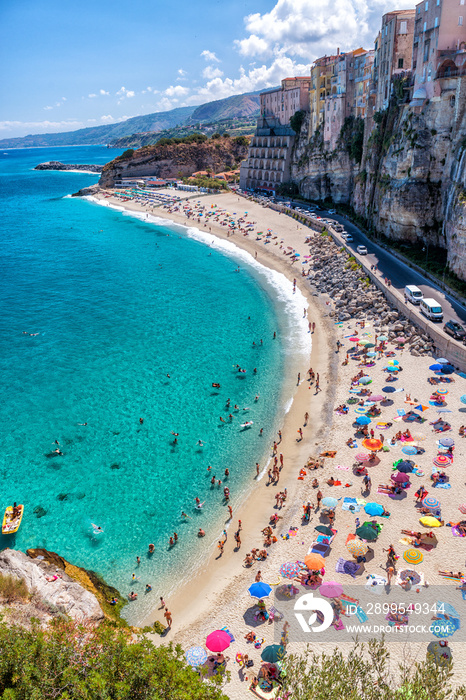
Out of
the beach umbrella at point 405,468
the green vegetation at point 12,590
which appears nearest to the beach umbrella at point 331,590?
the beach umbrella at point 405,468

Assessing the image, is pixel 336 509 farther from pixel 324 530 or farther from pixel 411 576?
pixel 411 576

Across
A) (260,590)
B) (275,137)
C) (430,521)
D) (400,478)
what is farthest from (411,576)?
(275,137)

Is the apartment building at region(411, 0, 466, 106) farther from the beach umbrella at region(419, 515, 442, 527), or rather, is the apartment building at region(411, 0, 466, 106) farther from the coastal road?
the beach umbrella at region(419, 515, 442, 527)

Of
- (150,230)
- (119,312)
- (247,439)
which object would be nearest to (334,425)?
(247,439)

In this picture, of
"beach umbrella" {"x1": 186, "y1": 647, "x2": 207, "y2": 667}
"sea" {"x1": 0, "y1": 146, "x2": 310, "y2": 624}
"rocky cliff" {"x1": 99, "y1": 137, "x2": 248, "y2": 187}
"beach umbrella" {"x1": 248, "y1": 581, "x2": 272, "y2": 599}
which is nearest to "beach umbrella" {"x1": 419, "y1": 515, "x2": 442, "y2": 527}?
"beach umbrella" {"x1": 248, "y1": 581, "x2": 272, "y2": 599}

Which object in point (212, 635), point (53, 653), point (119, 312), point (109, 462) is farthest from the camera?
point (119, 312)

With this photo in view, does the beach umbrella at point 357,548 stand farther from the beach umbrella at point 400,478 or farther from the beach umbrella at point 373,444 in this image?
the beach umbrella at point 373,444

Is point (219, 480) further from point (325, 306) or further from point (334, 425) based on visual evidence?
point (325, 306)
